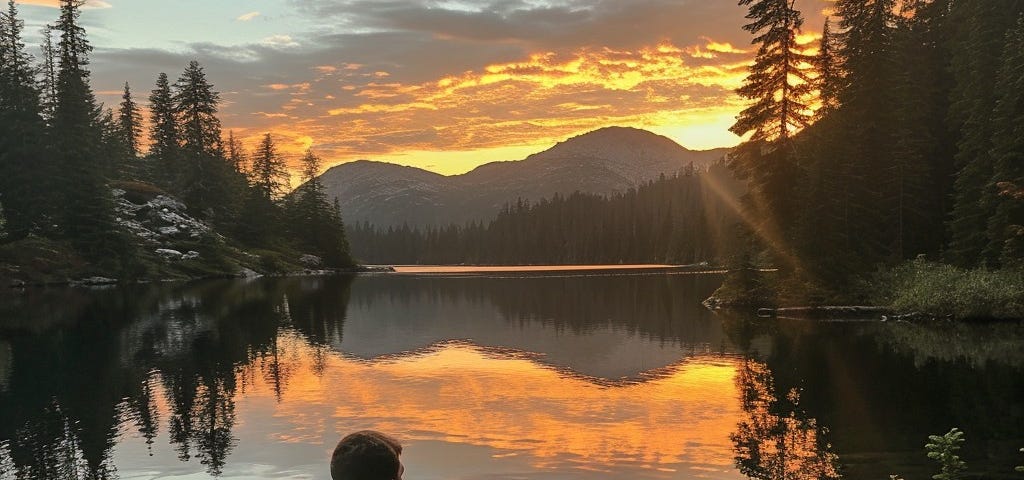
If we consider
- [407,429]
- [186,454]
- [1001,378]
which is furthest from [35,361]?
[1001,378]

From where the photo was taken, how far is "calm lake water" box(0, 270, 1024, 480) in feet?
54.4

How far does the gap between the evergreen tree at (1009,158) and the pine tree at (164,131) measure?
12599 cm

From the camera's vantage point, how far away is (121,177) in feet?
375

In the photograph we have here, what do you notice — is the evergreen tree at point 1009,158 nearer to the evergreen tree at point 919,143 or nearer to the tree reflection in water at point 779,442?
the evergreen tree at point 919,143

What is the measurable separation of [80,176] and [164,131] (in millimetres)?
49865

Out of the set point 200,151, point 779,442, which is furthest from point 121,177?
point 779,442

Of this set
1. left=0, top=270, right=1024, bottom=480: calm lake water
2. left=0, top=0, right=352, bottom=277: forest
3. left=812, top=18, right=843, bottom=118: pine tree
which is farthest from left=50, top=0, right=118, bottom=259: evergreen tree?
left=812, top=18, right=843, bottom=118: pine tree

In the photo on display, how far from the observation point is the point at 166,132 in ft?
434

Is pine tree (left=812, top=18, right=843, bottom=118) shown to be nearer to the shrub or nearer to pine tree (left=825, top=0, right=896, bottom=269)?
pine tree (left=825, top=0, right=896, bottom=269)

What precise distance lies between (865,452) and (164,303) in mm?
58726

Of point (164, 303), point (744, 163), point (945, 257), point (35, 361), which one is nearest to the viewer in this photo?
point (35, 361)

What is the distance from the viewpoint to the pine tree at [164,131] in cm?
12800

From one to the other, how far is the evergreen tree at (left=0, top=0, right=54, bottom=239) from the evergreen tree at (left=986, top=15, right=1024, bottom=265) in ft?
323

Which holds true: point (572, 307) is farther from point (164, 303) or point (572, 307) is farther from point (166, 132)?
point (166, 132)
